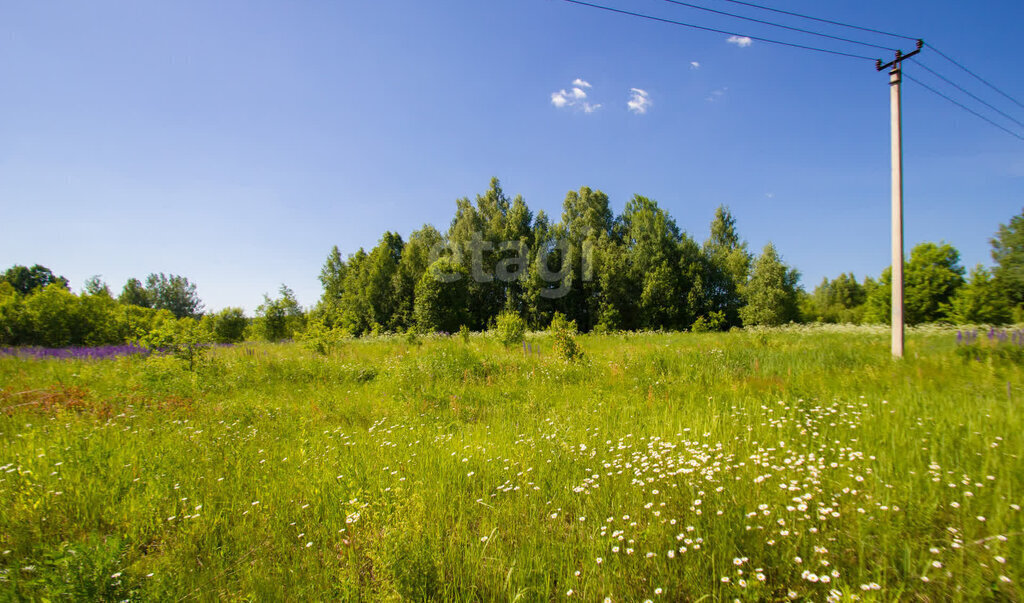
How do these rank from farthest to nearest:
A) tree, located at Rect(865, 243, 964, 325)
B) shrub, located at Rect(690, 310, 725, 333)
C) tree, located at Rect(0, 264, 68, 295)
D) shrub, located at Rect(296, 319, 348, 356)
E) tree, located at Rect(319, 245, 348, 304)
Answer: tree, located at Rect(0, 264, 68, 295) < tree, located at Rect(319, 245, 348, 304) < shrub, located at Rect(690, 310, 725, 333) < tree, located at Rect(865, 243, 964, 325) < shrub, located at Rect(296, 319, 348, 356)

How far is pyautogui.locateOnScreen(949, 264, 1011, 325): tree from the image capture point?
18902mm

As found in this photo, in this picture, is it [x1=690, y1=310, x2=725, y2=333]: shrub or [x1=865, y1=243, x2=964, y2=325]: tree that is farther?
[x1=690, y1=310, x2=725, y2=333]: shrub

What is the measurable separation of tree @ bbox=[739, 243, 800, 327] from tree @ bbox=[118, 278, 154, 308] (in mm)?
92711

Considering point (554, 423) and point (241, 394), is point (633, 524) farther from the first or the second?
point (241, 394)

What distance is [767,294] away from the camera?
28.8 meters

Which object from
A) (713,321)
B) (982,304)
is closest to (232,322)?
(713,321)

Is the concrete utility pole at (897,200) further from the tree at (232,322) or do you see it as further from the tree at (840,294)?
the tree at (840,294)

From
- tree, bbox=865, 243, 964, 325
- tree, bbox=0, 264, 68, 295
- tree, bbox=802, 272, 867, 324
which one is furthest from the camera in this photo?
tree, bbox=802, 272, 867, 324

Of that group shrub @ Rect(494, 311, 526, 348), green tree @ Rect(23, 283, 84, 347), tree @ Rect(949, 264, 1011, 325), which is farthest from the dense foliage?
green tree @ Rect(23, 283, 84, 347)

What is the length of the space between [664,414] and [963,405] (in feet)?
11.2

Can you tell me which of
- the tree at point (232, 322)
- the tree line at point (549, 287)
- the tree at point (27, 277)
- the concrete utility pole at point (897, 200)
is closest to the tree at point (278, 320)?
the tree line at point (549, 287)

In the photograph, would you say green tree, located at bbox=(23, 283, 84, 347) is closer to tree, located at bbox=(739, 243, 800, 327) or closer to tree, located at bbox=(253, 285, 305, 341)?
tree, located at bbox=(253, 285, 305, 341)

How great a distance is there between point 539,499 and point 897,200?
9.74m

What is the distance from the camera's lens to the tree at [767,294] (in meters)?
28.2
